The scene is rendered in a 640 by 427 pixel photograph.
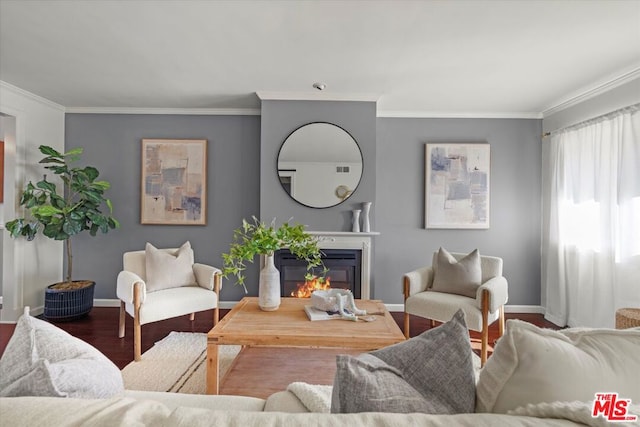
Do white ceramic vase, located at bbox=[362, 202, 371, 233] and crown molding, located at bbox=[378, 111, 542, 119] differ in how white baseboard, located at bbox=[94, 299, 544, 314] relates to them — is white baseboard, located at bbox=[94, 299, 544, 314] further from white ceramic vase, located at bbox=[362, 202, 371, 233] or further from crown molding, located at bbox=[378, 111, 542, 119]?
crown molding, located at bbox=[378, 111, 542, 119]

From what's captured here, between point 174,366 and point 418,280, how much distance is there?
7.39 ft

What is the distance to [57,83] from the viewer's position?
3420 millimetres

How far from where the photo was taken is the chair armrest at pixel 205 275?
3287 millimetres

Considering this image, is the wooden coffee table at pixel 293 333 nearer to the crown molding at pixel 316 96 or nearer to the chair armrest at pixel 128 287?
the chair armrest at pixel 128 287

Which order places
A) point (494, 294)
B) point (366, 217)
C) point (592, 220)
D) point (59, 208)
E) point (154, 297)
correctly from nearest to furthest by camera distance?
1. point (494, 294)
2. point (154, 297)
3. point (592, 220)
4. point (59, 208)
5. point (366, 217)

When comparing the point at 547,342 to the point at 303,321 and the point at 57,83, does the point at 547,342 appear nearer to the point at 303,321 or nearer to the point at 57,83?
the point at 303,321

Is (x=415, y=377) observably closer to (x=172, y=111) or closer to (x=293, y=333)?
(x=293, y=333)

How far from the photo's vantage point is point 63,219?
3.54 metres

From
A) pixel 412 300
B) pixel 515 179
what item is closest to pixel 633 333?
pixel 412 300

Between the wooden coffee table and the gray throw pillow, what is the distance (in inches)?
41.0

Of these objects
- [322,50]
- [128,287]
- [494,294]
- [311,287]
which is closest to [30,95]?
[128,287]

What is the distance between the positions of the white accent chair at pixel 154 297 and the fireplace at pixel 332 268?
76 cm

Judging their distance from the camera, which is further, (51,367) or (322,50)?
(322,50)

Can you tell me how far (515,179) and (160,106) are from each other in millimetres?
4480
